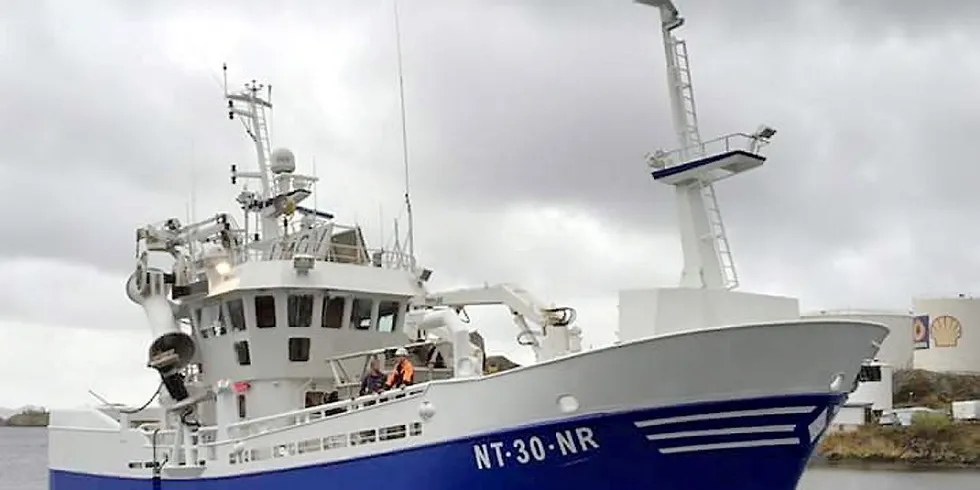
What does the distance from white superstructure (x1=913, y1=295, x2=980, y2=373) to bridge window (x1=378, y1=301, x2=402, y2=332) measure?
184ft

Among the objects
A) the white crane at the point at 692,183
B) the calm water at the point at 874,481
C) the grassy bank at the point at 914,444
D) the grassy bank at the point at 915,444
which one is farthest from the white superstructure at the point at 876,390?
the white crane at the point at 692,183

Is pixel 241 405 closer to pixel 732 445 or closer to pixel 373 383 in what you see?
pixel 373 383

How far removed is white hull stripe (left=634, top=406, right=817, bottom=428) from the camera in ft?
46.1

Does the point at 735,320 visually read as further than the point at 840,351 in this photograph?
Yes

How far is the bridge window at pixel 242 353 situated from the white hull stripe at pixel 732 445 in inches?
354

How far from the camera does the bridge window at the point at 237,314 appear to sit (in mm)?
20453

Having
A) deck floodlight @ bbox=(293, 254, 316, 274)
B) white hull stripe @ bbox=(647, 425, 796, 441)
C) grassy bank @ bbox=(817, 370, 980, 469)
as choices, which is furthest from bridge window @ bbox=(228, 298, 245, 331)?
grassy bank @ bbox=(817, 370, 980, 469)

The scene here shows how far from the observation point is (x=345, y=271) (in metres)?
20.4

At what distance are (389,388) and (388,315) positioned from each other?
4.38m

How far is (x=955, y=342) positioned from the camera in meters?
70.2

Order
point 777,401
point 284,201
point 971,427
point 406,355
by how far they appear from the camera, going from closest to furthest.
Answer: point 777,401 < point 406,355 < point 284,201 < point 971,427

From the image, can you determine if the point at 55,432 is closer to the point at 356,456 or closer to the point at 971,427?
the point at 356,456

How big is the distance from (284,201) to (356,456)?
314 inches

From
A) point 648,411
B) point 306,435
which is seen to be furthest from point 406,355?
point 648,411
